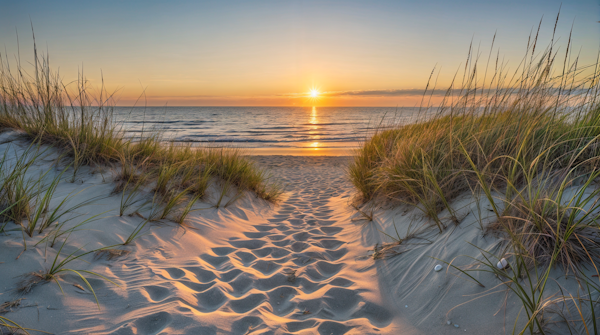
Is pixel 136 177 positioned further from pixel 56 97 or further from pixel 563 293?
pixel 563 293

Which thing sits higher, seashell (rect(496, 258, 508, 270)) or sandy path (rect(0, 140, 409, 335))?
seashell (rect(496, 258, 508, 270))

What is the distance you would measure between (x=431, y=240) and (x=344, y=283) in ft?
2.73

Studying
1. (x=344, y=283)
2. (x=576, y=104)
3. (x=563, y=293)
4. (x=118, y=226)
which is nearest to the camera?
(x=563, y=293)

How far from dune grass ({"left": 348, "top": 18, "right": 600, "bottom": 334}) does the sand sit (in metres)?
0.20

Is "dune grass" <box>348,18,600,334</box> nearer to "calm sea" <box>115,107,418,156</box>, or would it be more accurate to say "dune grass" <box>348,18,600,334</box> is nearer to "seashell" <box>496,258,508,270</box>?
"seashell" <box>496,258,508,270</box>

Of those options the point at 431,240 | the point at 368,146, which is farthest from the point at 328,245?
the point at 368,146

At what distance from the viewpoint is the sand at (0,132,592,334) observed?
1660 mm

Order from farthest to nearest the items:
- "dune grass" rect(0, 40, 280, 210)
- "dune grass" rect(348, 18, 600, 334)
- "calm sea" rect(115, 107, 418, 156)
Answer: "calm sea" rect(115, 107, 418, 156) < "dune grass" rect(0, 40, 280, 210) < "dune grass" rect(348, 18, 600, 334)

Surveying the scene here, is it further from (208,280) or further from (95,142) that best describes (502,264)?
(95,142)

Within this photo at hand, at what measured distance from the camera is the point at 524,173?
5.68ft

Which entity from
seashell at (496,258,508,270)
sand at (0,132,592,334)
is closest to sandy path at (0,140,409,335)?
sand at (0,132,592,334)

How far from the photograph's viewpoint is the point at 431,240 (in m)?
2.44

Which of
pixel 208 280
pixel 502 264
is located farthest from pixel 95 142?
pixel 502 264

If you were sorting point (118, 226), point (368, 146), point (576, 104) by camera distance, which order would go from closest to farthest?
1. point (118, 226)
2. point (576, 104)
3. point (368, 146)
